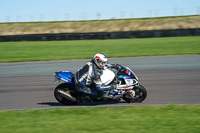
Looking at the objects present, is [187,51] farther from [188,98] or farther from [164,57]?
[188,98]

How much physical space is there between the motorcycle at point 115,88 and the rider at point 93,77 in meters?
0.11

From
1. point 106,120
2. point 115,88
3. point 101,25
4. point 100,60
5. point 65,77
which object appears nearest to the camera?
point 106,120

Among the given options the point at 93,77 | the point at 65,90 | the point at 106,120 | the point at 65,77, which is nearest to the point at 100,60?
the point at 93,77

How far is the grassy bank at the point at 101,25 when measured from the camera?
153ft

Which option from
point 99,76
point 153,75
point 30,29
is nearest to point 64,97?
point 99,76

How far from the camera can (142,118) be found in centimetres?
714

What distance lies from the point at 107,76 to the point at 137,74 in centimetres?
560

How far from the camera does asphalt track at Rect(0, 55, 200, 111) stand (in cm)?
952

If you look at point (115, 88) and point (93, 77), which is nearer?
point (93, 77)

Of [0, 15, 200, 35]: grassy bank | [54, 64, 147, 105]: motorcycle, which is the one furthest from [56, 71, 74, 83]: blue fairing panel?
[0, 15, 200, 35]: grassy bank

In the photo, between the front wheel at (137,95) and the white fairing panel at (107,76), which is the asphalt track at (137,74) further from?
the white fairing panel at (107,76)

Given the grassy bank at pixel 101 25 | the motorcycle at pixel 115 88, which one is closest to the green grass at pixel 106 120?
the motorcycle at pixel 115 88

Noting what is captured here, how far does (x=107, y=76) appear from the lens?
8.85 meters

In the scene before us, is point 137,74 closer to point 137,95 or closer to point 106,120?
point 137,95
